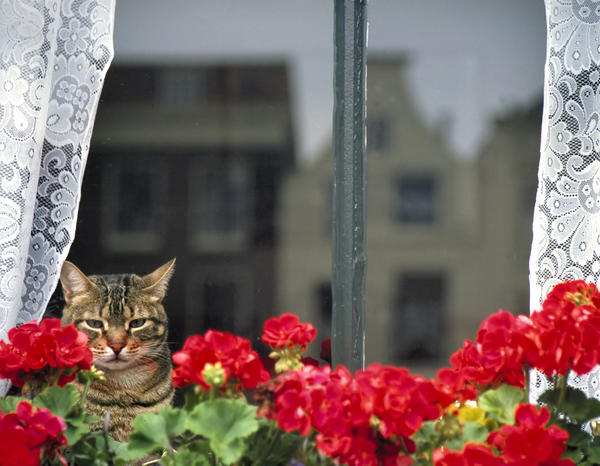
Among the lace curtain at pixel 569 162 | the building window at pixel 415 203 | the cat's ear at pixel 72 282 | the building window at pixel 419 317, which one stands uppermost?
the lace curtain at pixel 569 162

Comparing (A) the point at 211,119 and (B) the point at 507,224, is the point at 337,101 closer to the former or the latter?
(A) the point at 211,119

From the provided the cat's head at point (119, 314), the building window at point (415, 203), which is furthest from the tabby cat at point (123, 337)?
the building window at point (415, 203)

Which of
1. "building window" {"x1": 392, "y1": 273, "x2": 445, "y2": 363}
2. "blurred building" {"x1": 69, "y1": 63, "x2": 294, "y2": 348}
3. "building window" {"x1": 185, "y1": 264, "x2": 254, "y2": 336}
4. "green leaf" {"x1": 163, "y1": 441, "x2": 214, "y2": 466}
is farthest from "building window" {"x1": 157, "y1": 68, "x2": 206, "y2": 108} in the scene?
"green leaf" {"x1": 163, "y1": 441, "x2": 214, "y2": 466}

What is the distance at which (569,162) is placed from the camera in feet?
3.72

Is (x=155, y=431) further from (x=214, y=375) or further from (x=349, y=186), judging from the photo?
(x=349, y=186)

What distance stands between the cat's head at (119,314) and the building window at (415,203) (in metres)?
21.2

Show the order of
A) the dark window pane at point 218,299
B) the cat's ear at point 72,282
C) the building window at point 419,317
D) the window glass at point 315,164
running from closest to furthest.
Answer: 1. the cat's ear at point 72,282
2. the dark window pane at point 218,299
3. the window glass at point 315,164
4. the building window at point 419,317

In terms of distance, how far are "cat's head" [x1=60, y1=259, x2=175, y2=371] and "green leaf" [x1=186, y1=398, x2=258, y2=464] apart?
443 millimetres

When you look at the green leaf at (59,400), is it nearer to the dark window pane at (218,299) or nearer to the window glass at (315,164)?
the window glass at (315,164)

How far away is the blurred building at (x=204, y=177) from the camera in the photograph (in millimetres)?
15977

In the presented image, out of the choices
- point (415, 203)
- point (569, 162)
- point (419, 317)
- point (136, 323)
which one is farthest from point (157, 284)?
point (415, 203)

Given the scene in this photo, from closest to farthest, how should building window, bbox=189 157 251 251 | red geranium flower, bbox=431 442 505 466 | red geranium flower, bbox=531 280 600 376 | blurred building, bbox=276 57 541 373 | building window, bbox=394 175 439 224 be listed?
red geranium flower, bbox=431 442 505 466
red geranium flower, bbox=531 280 600 376
building window, bbox=189 157 251 251
blurred building, bbox=276 57 541 373
building window, bbox=394 175 439 224

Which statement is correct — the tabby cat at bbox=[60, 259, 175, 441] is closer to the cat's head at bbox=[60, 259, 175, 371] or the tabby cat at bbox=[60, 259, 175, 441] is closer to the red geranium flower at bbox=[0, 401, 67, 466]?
the cat's head at bbox=[60, 259, 175, 371]

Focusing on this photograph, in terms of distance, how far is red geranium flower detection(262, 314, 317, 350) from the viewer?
3.25 feet
